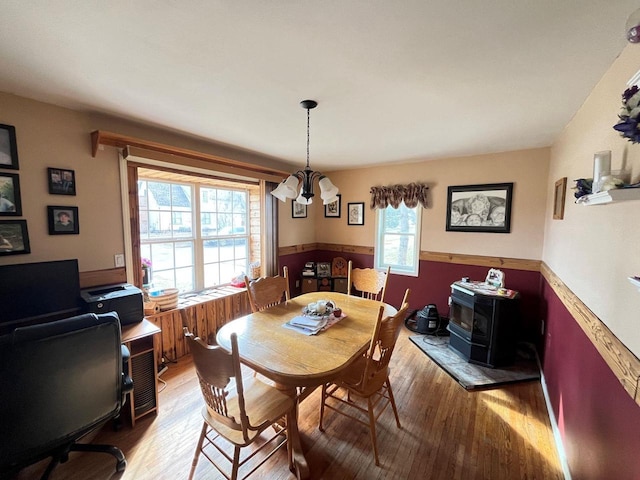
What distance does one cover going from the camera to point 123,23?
112 cm

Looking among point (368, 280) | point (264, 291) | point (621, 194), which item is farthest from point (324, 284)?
point (621, 194)

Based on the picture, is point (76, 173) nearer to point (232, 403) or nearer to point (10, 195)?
point (10, 195)

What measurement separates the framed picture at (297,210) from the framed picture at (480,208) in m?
2.22

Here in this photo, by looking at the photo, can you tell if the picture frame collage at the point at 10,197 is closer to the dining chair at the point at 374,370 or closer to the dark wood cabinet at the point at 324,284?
the dining chair at the point at 374,370

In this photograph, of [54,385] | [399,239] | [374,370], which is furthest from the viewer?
[399,239]

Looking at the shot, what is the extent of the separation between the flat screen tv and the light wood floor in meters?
0.90

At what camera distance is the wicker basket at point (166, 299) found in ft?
8.45

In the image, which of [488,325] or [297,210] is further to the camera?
[297,210]

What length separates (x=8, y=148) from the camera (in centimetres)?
178

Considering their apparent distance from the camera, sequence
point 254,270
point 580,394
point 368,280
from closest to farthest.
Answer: point 580,394, point 368,280, point 254,270

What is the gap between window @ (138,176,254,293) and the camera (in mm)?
2783

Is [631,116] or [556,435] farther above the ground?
[631,116]

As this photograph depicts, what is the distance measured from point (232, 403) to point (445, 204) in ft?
11.0

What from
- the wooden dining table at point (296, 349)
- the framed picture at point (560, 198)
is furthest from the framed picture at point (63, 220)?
the framed picture at point (560, 198)
